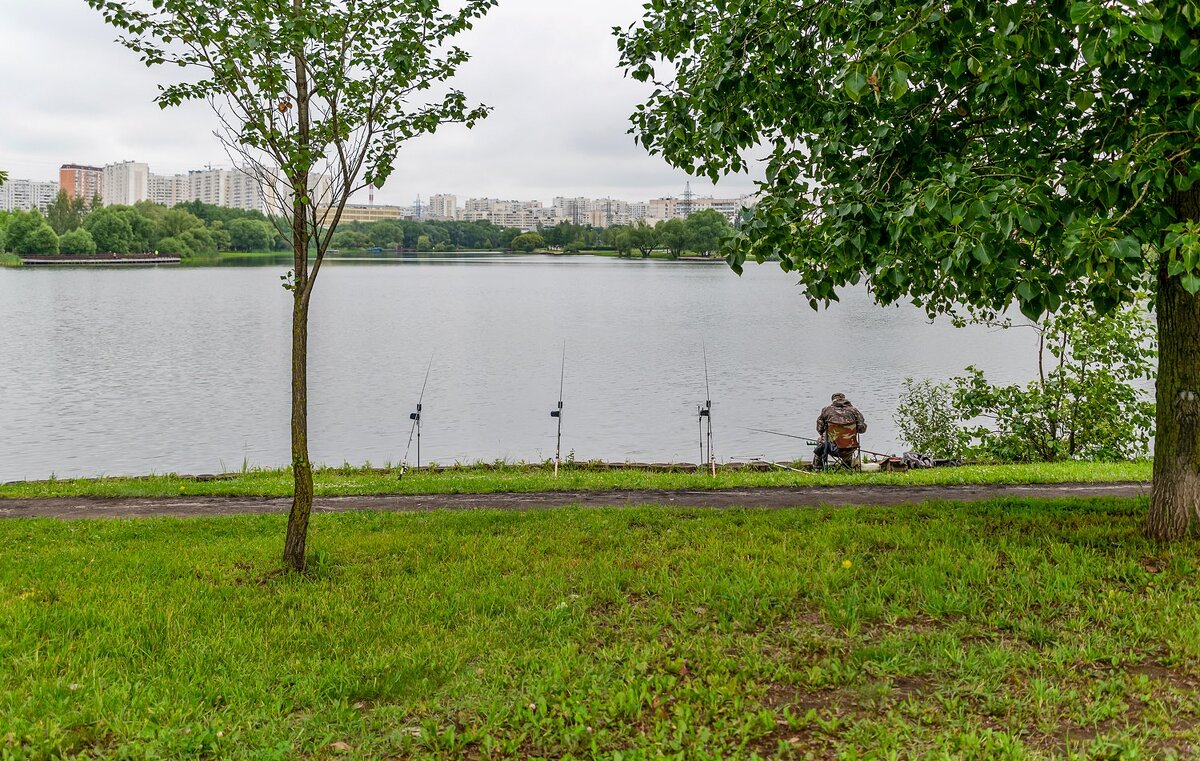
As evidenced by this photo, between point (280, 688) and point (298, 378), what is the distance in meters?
3.10

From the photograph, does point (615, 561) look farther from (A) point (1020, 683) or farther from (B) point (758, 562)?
(A) point (1020, 683)

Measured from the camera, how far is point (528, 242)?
19175 cm

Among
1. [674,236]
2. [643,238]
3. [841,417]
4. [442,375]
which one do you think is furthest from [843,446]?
[643,238]

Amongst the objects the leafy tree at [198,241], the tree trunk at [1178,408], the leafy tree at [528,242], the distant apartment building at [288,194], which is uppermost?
→ the leafy tree at [528,242]

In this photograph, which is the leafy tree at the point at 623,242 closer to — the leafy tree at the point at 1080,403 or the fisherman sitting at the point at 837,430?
the leafy tree at the point at 1080,403

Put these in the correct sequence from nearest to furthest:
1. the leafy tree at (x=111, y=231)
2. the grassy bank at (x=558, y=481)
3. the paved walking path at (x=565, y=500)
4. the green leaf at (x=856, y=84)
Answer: the green leaf at (x=856, y=84)
the paved walking path at (x=565, y=500)
the grassy bank at (x=558, y=481)
the leafy tree at (x=111, y=231)

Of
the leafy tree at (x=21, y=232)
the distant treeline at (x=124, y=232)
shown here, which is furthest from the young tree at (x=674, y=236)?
the leafy tree at (x=21, y=232)

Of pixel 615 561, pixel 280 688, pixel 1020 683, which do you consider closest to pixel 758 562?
pixel 615 561

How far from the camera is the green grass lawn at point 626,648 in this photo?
452cm

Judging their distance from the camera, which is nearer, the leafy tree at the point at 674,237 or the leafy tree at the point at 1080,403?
the leafy tree at the point at 1080,403

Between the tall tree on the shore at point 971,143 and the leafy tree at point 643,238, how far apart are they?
139218 millimetres

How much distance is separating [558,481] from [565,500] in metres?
1.52

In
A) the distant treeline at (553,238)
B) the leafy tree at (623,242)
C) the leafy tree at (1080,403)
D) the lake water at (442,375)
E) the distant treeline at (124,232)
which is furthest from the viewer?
the leafy tree at (623,242)

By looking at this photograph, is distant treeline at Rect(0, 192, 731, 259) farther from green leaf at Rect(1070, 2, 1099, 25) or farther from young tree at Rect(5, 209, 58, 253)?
green leaf at Rect(1070, 2, 1099, 25)
